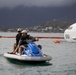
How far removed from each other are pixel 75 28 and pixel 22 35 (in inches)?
1072

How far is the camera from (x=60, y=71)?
20.6 m

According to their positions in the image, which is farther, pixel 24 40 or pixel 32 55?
pixel 24 40

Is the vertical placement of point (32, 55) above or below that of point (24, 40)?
below

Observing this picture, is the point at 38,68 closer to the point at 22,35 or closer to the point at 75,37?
the point at 22,35

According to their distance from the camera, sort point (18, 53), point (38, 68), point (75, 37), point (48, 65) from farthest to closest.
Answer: point (75, 37)
point (18, 53)
point (48, 65)
point (38, 68)

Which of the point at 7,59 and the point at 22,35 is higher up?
the point at 22,35

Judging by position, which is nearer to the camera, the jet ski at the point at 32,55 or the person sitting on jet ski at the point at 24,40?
the jet ski at the point at 32,55

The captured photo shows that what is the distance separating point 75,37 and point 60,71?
29640 millimetres

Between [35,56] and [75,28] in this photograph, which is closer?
[35,56]

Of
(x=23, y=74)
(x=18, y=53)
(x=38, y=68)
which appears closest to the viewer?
(x=23, y=74)

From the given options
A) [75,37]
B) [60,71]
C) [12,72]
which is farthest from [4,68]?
[75,37]

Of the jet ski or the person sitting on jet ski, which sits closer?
the jet ski

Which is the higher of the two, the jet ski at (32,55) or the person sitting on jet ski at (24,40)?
the person sitting on jet ski at (24,40)

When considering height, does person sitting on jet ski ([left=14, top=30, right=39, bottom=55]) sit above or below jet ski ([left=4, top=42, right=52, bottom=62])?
above
